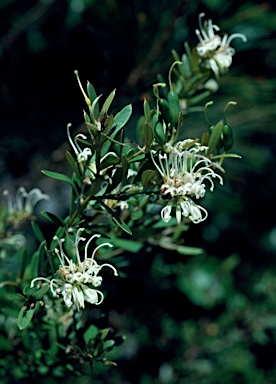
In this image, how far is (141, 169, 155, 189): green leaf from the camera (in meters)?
0.37

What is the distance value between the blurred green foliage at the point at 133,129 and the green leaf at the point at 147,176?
8.9 inches

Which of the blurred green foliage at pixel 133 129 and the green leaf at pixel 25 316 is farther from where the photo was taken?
the blurred green foliage at pixel 133 129

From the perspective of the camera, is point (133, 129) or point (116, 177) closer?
point (116, 177)

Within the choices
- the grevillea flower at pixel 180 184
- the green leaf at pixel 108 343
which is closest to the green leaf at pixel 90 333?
the green leaf at pixel 108 343

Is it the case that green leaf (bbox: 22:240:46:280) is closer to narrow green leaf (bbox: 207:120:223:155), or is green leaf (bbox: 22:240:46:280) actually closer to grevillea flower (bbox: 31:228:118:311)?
grevillea flower (bbox: 31:228:118:311)

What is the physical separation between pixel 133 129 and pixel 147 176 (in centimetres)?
43

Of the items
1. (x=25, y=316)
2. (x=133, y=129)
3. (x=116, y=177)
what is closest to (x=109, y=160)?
(x=116, y=177)

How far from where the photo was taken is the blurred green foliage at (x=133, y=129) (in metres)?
0.75

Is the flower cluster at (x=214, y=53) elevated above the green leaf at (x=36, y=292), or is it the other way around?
the flower cluster at (x=214, y=53)

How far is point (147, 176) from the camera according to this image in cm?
38

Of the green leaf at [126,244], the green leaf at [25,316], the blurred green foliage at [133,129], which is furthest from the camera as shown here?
the blurred green foliage at [133,129]

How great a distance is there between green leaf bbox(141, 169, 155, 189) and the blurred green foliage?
23cm

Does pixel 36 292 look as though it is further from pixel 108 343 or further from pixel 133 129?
A: pixel 133 129

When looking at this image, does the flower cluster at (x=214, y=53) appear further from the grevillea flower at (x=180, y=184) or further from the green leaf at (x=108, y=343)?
the green leaf at (x=108, y=343)
